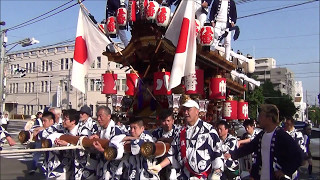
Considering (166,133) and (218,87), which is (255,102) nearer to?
(218,87)

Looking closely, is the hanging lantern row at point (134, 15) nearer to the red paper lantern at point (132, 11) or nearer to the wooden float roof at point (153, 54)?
the red paper lantern at point (132, 11)

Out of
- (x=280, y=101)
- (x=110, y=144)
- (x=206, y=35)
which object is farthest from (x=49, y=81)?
(x=110, y=144)

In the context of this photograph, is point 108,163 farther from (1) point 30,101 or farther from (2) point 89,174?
(1) point 30,101

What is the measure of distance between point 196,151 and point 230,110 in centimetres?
393

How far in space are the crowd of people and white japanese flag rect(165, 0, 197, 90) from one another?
2.08ft

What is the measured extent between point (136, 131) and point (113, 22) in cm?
360

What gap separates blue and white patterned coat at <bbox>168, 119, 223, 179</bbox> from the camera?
407 centimetres

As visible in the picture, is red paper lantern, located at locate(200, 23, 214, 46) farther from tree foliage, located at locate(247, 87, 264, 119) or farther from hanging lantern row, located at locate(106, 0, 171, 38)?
tree foliage, located at locate(247, 87, 264, 119)

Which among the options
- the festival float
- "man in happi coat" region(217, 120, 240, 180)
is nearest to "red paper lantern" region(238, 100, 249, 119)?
the festival float

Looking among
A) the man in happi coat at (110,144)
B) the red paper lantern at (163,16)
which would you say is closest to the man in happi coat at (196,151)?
the man in happi coat at (110,144)

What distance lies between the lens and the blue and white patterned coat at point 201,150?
4066 mm

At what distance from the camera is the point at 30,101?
48156 millimetres

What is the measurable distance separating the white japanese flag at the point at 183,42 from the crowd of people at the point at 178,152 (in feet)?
2.08

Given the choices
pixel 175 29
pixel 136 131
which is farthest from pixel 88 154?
pixel 175 29
